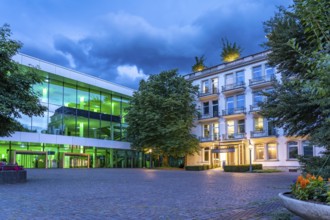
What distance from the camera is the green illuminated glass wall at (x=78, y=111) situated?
40.4m

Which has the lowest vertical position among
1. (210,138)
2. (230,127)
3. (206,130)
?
(210,138)

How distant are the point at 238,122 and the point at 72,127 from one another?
70.6 ft

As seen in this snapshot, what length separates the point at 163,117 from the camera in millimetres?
44062

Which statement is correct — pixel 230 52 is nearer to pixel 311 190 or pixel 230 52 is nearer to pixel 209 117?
pixel 209 117

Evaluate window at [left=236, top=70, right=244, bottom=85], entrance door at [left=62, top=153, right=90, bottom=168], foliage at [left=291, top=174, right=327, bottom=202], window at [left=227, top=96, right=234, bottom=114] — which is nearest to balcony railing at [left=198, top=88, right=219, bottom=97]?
window at [left=227, top=96, right=234, bottom=114]

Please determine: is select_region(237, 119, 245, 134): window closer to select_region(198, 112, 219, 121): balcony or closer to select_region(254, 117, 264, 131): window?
select_region(254, 117, 264, 131): window

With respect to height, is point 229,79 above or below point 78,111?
above

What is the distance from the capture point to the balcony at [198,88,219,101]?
51.3 meters

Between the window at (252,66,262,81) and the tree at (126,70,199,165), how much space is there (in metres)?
8.10

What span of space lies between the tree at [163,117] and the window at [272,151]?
8837 millimetres

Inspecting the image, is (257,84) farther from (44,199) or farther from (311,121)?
(44,199)

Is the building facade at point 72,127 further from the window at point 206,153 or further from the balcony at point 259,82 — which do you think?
the balcony at point 259,82

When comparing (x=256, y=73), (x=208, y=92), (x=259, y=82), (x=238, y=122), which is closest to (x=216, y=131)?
(x=238, y=122)

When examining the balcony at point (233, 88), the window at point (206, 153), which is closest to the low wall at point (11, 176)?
the balcony at point (233, 88)
